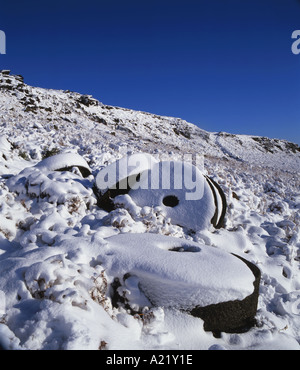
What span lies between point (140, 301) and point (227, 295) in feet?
2.85

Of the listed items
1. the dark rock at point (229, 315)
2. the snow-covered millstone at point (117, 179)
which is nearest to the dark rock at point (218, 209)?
the snow-covered millstone at point (117, 179)

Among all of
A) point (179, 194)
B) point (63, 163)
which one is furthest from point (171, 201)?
point (63, 163)

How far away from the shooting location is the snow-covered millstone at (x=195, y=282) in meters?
2.44

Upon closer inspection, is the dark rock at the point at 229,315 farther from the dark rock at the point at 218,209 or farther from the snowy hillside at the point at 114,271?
the dark rock at the point at 218,209

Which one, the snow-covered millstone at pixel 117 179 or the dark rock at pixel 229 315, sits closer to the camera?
the dark rock at pixel 229 315

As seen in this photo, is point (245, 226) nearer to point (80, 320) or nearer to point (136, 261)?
Result: point (136, 261)

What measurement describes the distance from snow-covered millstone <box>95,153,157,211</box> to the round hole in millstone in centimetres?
76

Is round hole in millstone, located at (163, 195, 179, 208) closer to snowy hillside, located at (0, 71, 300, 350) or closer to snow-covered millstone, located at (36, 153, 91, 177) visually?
snowy hillside, located at (0, 71, 300, 350)

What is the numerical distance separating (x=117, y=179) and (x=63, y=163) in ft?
5.08

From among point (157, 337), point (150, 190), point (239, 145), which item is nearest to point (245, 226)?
point (150, 190)

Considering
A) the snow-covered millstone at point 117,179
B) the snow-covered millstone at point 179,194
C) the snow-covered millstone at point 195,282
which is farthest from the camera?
the snow-covered millstone at point 117,179

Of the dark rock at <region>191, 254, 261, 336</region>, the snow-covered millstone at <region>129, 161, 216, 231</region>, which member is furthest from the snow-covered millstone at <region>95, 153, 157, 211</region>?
the dark rock at <region>191, 254, 261, 336</region>

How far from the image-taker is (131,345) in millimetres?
1972

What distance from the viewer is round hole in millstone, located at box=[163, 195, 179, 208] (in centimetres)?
464
